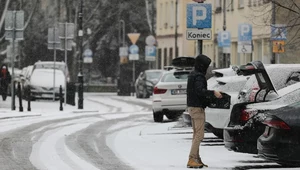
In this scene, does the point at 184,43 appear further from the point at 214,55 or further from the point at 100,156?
the point at 100,156

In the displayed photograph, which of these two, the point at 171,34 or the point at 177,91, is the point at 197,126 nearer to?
the point at 177,91

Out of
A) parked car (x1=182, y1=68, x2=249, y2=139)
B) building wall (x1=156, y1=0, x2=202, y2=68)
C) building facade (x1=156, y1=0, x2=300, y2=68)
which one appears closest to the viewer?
parked car (x1=182, y1=68, x2=249, y2=139)

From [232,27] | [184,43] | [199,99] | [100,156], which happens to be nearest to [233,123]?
[199,99]

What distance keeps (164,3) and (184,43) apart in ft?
25.0

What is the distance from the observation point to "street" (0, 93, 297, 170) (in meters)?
18.0

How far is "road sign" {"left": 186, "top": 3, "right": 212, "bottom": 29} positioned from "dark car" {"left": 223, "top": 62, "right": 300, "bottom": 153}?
24.7 feet

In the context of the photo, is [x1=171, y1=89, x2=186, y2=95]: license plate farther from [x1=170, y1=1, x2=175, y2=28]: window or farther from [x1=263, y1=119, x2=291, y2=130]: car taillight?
[x1=170, y1=1, x2=175, y2=28]: window

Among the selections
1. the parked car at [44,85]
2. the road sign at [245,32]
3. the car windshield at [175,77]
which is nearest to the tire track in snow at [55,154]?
the car windshield at [175,77]

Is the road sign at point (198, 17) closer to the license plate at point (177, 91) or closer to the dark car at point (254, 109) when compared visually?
the license plate at point (177, 91)

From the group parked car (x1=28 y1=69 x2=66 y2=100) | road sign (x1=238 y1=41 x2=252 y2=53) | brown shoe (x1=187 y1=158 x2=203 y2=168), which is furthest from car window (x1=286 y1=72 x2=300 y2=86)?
parked car (x1=28 y1=69 x2=66 y2=100)

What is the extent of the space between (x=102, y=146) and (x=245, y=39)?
21.3m

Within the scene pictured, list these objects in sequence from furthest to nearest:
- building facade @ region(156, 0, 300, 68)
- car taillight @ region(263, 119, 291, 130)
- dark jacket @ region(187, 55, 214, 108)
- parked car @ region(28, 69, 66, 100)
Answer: building facade @ region(156, 0, 300, 68), parked car @ region(28, 69, 66, 100), dark jacket @ region(187, 55, 214, 108), car taillight @ region(263, 119, 291, 130)

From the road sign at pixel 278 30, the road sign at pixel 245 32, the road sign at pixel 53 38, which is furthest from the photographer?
the road sign at pixel 53 38

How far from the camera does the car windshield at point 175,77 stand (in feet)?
107
